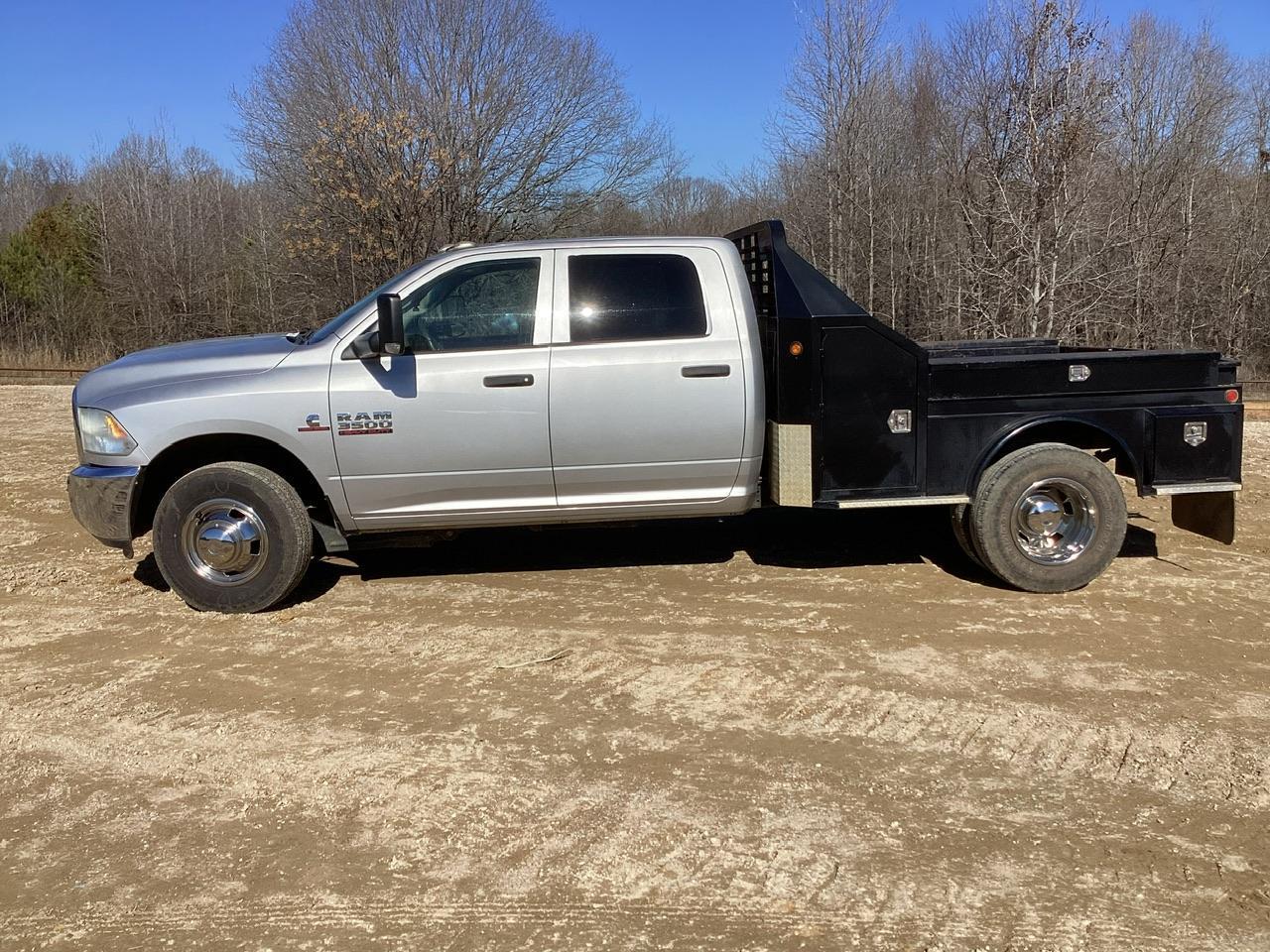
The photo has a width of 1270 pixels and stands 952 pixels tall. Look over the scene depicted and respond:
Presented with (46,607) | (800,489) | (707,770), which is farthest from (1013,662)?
(46,607)

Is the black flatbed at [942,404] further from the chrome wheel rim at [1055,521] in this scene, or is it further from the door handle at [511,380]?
the door handle at [511,380]

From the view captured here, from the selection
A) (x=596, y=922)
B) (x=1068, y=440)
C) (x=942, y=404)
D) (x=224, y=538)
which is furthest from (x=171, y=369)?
(x=1068, y=440)

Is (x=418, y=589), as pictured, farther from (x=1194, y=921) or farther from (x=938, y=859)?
(x=1194, y=921)

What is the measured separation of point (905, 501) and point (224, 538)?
3.93 m

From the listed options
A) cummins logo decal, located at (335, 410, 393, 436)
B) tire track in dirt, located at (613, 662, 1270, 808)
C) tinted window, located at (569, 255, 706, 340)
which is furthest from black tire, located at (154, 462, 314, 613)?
tire track in dirt, located at (613, 662, 1270, 808)

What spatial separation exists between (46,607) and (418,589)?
2199 millimetres

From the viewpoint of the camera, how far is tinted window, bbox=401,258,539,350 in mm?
5918

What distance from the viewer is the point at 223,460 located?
6160 millimetres

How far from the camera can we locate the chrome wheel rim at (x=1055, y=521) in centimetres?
620

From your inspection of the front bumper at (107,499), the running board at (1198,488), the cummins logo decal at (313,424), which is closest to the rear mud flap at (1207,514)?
the running board at (1198,488)

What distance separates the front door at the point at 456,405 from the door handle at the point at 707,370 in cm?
81

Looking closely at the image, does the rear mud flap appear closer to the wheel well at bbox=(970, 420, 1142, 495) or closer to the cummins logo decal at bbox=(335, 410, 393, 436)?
the wheel well at bbox=(970, 420, 1142, 495)

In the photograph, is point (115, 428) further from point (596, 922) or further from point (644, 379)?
point (596, 922)

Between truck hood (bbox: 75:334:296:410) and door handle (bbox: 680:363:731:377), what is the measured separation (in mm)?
2258
